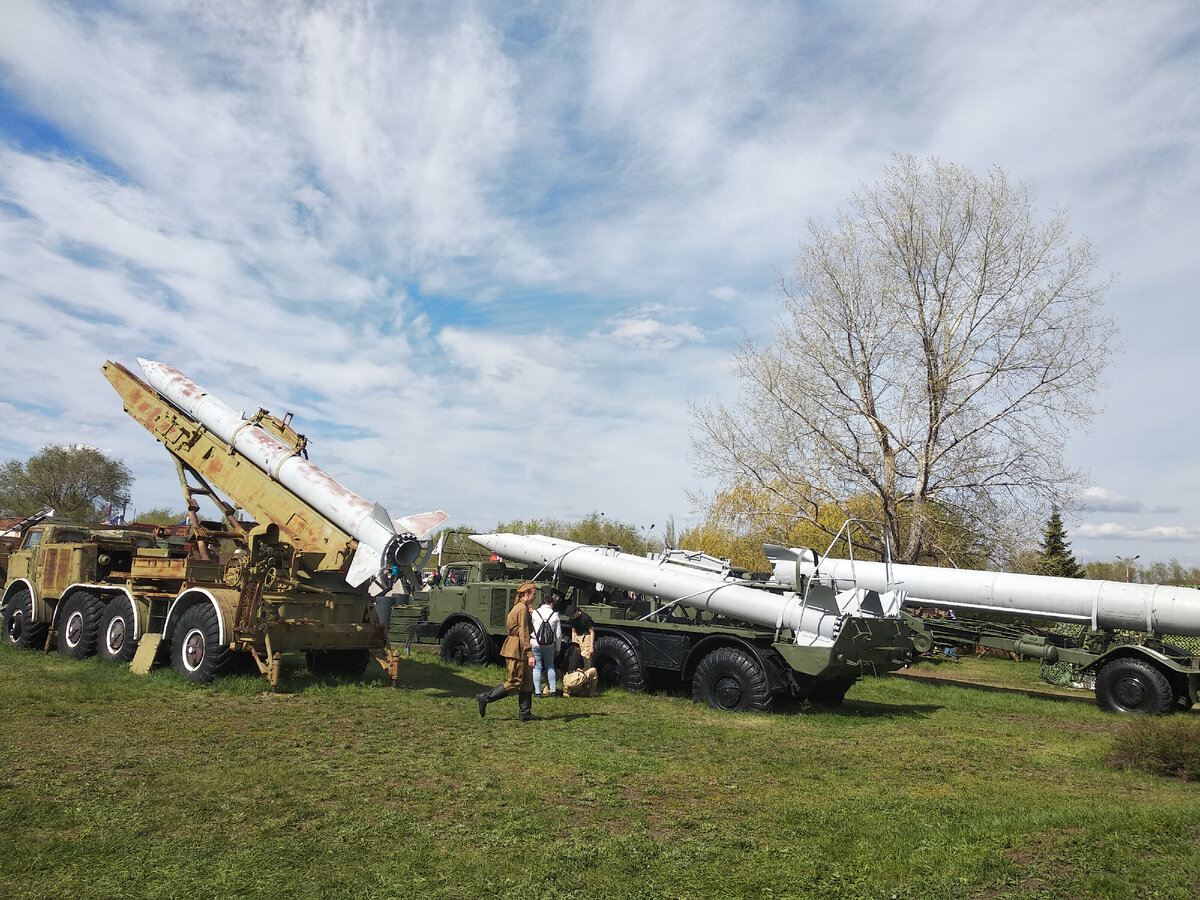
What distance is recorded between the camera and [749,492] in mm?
21734

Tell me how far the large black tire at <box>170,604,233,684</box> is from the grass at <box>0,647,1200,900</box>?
20 cm

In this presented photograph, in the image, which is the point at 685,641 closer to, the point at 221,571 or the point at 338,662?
the point at 338,662

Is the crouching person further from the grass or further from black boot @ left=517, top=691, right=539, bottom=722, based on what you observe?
black boot @ left=517, top=691, right=539, bottom=722

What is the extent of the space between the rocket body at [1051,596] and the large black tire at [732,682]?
223cm

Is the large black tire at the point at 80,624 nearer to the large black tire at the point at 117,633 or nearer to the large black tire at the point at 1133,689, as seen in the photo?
the large black tire at the point at 117,633

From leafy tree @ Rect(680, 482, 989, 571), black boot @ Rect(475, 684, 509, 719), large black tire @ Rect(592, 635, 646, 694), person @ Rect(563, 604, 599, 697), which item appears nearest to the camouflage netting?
leafy tree @ Rect(680, 482, 989, 571)

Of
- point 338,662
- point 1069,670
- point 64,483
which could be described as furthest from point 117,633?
point 64,483

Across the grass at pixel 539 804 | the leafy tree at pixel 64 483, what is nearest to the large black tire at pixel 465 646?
the grass at pixel 539 804

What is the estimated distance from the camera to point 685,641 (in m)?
11.4

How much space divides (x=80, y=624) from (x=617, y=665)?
7565 millimetres

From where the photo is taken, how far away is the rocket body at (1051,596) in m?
12.6

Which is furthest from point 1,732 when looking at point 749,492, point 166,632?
point 749,492

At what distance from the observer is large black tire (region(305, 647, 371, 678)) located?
12.0 m

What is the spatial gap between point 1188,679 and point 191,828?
12317mm
